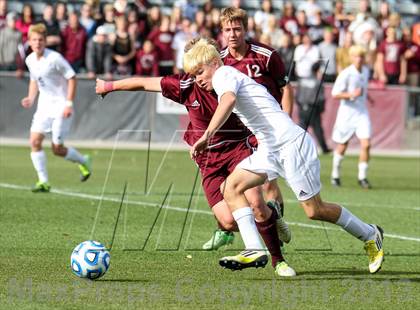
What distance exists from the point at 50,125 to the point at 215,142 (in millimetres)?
6381

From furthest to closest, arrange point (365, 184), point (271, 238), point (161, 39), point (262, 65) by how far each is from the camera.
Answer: point (161, 39) → point (365, 184) → point (262, 65) → point (271, 238)

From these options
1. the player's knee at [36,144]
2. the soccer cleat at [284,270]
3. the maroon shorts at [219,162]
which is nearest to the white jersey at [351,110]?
the player's knee at [36,144]

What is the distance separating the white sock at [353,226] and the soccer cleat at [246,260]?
882 mm

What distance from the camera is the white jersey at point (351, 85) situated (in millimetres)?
17469

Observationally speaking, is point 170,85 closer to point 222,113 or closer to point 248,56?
point 248,56

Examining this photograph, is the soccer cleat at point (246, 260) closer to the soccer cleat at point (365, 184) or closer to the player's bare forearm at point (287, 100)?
the player's bare forearm at point (287, 100)

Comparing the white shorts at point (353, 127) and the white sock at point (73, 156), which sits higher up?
the white shorts at point (353, 127)

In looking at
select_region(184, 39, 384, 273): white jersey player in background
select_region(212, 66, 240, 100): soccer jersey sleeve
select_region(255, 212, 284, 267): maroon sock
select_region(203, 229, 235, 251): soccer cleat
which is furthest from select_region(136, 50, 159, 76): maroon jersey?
select_region(212, 66, 240, 100): soccer jersey sleeve

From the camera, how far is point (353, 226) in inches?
359

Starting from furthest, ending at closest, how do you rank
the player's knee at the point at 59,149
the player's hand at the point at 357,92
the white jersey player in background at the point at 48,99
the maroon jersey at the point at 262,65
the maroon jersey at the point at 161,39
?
the maroon jersey at the point at 161,39 → the player's hand at the point at 357,92 → the player's knee at the point at 59,149 → the white jersey player in background at the point at 48,99 → the maroon jersey at the point at 262,65

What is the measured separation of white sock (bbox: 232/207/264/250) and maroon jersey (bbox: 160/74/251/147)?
1123mm

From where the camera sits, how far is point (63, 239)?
36.0ft

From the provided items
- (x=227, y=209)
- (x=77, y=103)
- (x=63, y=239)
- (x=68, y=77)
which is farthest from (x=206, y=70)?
(x=77, y=103)

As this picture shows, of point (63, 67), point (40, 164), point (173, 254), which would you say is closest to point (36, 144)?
point (40, 164)
